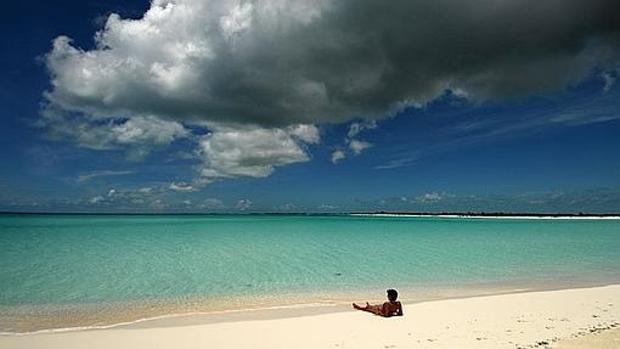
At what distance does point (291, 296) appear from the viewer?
44.5ft

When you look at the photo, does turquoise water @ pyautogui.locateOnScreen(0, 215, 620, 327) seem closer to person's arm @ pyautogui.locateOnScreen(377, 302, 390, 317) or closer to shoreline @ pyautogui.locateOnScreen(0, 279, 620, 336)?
shoreline @ pyautogui.locateOnScreen(0, 279, 620, 336)

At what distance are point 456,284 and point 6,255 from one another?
74.2 ft

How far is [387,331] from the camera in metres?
8.70

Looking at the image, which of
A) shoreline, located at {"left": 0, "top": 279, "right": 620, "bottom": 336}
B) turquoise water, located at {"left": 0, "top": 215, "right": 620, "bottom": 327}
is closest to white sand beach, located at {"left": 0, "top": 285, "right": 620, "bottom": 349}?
shoreline, located at {"left": 0, "top": 279, "right": 620, "bottom": 336}

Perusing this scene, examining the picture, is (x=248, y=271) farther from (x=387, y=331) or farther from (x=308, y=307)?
(x=387, y=331)

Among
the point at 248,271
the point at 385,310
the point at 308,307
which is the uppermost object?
the point at 385,310

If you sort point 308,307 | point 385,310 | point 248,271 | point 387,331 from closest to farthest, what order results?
1. point 387,331
2. point 385,310
3. point 308,307
4. point 248,271

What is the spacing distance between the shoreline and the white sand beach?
0.65 feet

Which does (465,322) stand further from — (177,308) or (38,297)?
(38,297)

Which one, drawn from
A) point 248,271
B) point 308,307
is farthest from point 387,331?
point 248,271

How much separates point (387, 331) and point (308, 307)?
3.61m

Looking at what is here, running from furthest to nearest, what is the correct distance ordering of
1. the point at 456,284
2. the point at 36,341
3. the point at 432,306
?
the point at 456,284 < the point at 432,306 < the point at 36,341

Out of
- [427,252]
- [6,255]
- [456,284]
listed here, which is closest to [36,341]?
[456,284]

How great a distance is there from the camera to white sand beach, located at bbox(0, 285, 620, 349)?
7.76 meters
